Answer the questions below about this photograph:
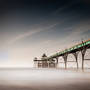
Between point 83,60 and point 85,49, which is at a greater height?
point 85,49

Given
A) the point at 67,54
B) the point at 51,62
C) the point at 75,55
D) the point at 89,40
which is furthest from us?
the point at 51,62

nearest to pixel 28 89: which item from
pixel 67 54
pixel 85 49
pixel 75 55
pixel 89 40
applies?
pixel 89 40

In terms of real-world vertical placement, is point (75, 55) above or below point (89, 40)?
below

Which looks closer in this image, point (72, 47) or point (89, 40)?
point (89, 40)

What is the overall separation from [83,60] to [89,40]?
25.3 ft

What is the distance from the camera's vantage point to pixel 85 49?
140 ft

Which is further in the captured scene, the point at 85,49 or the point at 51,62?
the point at 51,62

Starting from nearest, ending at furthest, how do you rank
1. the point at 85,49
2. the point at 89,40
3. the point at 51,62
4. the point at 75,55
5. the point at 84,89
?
1. the point at 84,89
2. the point at 89,40
3. the point at 85,49
4. the point at 75,55
5. the point at 51,62

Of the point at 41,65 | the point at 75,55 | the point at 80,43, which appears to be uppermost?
the point at 80,43

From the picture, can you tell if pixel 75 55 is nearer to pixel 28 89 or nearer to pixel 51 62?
pixel 28 89

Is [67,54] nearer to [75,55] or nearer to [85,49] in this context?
[75,55]

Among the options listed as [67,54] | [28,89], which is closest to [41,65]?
[67,54]

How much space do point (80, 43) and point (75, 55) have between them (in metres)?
8.90

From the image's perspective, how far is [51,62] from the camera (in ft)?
435
